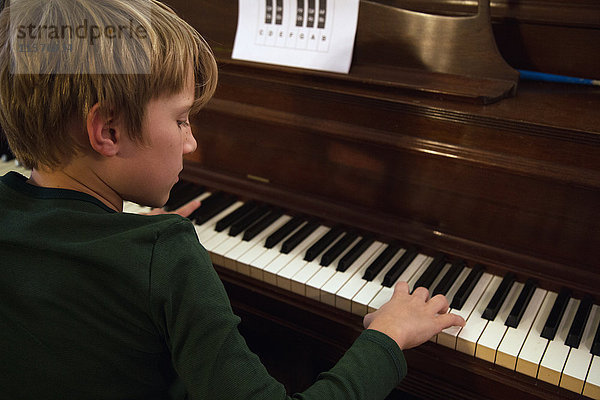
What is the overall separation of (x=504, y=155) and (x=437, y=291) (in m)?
0.36

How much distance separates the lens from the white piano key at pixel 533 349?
3.82 ft

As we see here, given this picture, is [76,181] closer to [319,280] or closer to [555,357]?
[319,280]

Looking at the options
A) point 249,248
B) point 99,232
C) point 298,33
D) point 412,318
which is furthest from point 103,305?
point 298,33

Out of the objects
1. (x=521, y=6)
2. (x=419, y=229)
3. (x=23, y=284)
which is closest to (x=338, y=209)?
(x=419, y=229)

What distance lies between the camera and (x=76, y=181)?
0.97m

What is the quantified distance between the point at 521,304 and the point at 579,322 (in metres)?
0.12

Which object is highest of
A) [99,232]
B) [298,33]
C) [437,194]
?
[298,33]

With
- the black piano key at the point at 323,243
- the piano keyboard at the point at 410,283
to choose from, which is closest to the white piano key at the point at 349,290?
the piano keyboard at the point at 410,283

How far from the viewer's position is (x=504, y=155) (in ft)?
4.35

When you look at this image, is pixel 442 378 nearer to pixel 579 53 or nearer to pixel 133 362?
pixel 133 362

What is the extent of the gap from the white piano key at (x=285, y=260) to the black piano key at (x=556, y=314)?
0.61 meters

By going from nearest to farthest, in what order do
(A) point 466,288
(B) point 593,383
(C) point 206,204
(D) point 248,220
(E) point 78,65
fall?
(E) point 78,65 → (B) point 593,383 → (A) point 466,288 → (D) point 248,220 → (C) point 206,204

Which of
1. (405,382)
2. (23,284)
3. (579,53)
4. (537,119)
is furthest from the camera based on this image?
(579,53)

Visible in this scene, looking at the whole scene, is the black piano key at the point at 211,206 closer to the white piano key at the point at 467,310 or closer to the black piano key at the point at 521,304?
the white piano key at the point at 467,310
